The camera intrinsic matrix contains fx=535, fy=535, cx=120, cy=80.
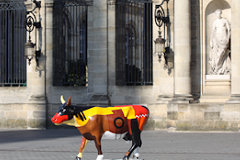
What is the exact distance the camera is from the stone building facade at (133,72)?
20.7 metres

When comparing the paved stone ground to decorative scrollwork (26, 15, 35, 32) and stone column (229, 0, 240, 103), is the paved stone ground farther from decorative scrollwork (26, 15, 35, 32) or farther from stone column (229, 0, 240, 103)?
decorative scrollwork (26, 15, 35, 32)

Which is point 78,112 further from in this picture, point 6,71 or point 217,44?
point 6,71

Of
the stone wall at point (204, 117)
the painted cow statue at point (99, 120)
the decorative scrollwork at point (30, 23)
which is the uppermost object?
the decorative scrollwork at point (30, 23)

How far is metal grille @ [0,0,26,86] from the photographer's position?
2508 cm

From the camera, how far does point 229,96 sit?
21234mm


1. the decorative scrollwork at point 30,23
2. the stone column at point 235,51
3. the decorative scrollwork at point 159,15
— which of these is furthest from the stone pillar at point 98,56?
the stone column at point 235,51

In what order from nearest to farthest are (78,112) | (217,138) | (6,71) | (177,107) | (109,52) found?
1. (78,112)
2. (217,138)
3. (177,107)
4. (109,52)
5. (6,71)

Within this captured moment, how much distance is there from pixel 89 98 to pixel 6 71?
454 centimetres

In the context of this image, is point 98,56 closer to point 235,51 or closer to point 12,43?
point 12,43

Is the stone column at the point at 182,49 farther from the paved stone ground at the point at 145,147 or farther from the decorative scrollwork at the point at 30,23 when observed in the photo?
the decorative scrollwork at the point at 30,23

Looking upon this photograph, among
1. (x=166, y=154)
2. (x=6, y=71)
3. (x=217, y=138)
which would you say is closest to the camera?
(x=166, y=154)

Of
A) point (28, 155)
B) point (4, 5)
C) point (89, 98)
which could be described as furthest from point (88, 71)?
point (28, 155)

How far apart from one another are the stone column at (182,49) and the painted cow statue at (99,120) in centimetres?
1043

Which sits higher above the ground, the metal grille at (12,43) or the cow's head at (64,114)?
the metal grille at (12,43)
